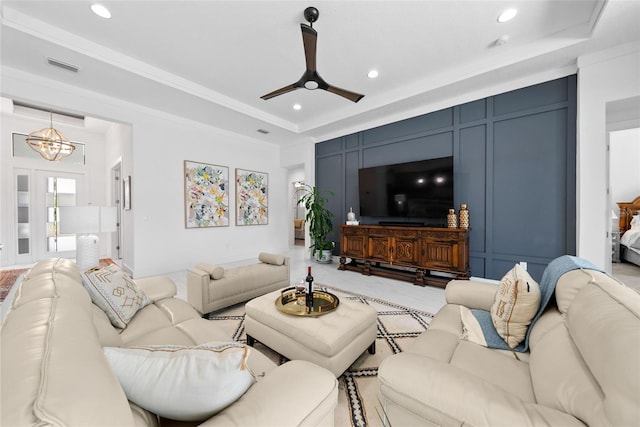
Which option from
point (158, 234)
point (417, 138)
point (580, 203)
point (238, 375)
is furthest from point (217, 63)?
point (580, 203)

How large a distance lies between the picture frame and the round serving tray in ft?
12.7

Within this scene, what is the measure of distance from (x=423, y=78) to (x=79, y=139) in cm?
733

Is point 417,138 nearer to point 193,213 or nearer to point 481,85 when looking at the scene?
point 481,85

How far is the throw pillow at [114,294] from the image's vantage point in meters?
1.54

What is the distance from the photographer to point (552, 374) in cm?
90

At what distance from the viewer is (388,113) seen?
443 cm

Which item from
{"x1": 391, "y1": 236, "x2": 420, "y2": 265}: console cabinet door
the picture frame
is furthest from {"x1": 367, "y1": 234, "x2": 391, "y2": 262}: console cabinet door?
the picture frame

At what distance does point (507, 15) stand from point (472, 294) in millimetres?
2707

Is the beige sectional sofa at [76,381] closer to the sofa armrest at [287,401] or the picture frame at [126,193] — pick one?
the sofa armrest at [287,401]

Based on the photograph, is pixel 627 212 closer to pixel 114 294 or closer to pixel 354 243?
pixel 354 243

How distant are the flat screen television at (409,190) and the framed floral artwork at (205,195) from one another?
2895mm

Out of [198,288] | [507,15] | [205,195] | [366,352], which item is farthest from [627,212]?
[205,195]

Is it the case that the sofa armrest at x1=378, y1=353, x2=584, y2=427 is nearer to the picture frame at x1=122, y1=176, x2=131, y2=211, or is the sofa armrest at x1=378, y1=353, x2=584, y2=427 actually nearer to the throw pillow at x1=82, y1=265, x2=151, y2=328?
the throw pillow at x1=82, y1=265, x2=151, y2=328

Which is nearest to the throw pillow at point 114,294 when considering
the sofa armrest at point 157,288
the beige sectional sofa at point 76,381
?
the sofa armrest at point 157,288
